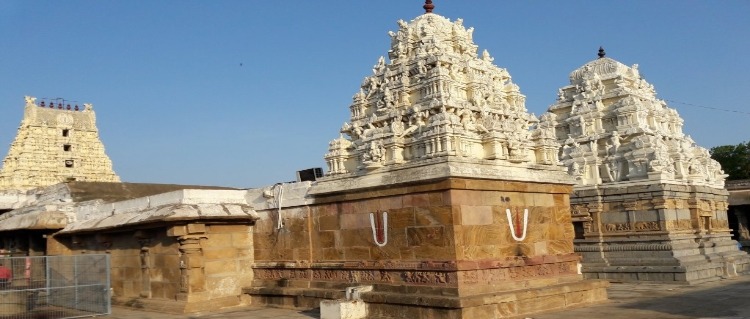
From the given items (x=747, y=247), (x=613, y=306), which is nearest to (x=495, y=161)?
(x=613, y=306)

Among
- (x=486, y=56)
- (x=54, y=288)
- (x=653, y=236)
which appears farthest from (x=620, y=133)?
(x=54, y=288)

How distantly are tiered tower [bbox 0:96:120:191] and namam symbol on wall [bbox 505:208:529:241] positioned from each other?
3278 centimetres

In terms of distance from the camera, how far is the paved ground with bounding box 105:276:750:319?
36.6ft

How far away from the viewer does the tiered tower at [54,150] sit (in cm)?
A: 3912

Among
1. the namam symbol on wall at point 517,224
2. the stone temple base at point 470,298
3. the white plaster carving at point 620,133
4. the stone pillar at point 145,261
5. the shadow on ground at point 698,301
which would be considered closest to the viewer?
the stone temple base at point 470,298

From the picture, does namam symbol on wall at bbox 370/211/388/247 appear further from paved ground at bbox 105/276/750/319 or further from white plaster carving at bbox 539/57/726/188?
white plaster carving at bbox 539/57/726/188

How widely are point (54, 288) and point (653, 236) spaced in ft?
57.5

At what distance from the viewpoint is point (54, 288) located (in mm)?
13828

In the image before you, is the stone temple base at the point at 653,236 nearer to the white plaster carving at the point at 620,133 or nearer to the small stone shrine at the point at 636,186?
the small stone shrine at the point at 636,186

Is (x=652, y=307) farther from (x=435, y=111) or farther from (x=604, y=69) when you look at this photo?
(x=604, y=69)

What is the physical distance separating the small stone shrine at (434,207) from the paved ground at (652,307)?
60 cm

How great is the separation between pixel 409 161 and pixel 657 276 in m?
11.5

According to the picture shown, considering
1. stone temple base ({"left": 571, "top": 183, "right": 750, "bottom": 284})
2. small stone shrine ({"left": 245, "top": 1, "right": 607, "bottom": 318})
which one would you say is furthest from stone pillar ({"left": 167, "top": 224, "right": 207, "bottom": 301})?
stone temple base ({"left": 571, "top": 183, "right": 750, "bottom": 284})

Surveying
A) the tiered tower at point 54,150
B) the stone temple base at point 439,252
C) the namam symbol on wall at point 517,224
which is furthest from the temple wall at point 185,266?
the tiered tower at point 54,150
